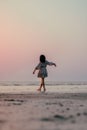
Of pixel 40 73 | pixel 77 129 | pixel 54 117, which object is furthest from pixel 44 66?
pixel 77 129

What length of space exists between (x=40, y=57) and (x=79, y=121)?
17.4 meters

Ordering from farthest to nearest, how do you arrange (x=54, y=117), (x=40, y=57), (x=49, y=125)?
(x=40, y=57)
(x=54, y=117)
(x=49, y=125)

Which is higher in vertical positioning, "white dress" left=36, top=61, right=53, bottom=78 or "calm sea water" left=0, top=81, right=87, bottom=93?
"white dress" left=36, top=61, right=53, bottom=78

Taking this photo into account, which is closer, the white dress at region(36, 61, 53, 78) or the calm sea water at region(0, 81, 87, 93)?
the calm sea water at region(0, 81, 87, 93)

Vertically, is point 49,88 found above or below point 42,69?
below

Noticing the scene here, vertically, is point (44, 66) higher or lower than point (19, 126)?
→ higher

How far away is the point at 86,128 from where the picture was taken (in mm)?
5293

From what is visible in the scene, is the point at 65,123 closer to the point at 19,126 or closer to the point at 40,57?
the point at 19,126

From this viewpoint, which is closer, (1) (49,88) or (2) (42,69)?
(2) (42,69)

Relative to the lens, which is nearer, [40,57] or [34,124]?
[34,124]

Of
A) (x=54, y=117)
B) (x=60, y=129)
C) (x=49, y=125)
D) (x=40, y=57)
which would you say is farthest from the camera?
(x=40, y=57)

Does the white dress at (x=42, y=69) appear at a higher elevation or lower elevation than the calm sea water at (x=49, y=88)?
higher

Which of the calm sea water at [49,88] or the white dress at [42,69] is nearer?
the calm sea water at [49,88]

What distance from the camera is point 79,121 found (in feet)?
20.1
